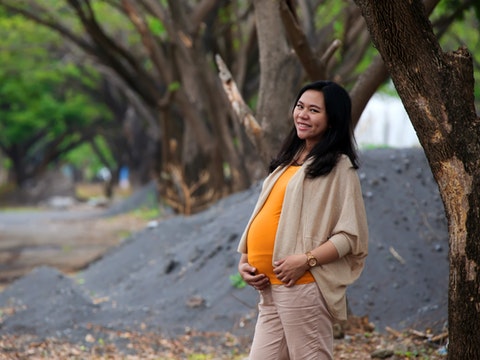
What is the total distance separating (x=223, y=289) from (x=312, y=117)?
495 centimetres

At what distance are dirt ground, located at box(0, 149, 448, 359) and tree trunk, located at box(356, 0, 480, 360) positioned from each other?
181cm

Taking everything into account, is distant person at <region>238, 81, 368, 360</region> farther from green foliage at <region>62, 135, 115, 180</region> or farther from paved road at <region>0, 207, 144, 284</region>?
green foliage at <region>62, 135, 115, 180</region>

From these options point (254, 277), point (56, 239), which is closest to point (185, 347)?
point (254, 277)

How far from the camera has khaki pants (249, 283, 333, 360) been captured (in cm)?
331

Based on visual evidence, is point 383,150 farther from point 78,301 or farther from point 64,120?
point 64,120

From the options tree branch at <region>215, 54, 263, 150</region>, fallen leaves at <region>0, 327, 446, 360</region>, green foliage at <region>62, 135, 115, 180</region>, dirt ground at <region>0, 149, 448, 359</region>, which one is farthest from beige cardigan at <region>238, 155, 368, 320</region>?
green foliage at <region>62, 135, 115, 180</region>

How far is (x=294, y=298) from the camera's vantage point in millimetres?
3318

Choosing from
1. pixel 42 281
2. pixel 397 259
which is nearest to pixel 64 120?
pixel 42 281

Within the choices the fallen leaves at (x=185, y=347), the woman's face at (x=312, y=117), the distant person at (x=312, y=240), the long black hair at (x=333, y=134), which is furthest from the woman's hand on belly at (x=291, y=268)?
the fallen leaves at (x=185, y=347)

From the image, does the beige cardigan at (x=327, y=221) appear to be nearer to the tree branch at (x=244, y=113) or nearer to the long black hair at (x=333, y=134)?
the long black hair at (x=333, y=134)

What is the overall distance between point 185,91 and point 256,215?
1156 cm

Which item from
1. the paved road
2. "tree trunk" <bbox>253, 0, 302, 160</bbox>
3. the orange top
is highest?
"tree trunk" <bbox>253, 0, 302, 160</bbox>

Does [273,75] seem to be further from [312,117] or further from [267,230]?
[267,230]

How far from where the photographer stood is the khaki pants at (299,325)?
130 inches
